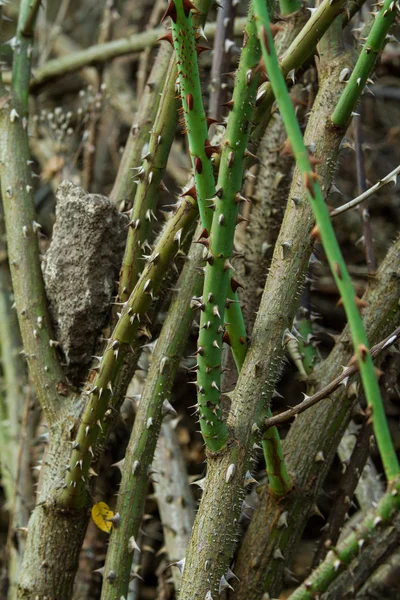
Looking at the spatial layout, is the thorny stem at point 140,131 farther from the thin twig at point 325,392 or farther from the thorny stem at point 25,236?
the thin twig at point 325,392

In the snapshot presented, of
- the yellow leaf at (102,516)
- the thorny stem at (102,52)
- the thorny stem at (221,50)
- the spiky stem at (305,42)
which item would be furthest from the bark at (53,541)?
the thorny stem at (102,52)

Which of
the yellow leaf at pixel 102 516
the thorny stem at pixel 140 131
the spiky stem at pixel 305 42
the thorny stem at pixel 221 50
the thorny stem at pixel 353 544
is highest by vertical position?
the thorny stem at pixel 221 50

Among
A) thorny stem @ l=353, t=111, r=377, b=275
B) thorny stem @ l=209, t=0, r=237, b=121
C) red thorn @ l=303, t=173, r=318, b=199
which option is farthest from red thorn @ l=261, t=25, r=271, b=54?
thorny stem @ l=209, t=0, r=237, b=121

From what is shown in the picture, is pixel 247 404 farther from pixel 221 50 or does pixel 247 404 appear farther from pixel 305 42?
pixel 221 50

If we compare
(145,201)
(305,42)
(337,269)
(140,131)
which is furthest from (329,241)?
(140,131)

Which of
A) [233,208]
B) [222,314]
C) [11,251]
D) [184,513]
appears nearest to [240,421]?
[222,314]
